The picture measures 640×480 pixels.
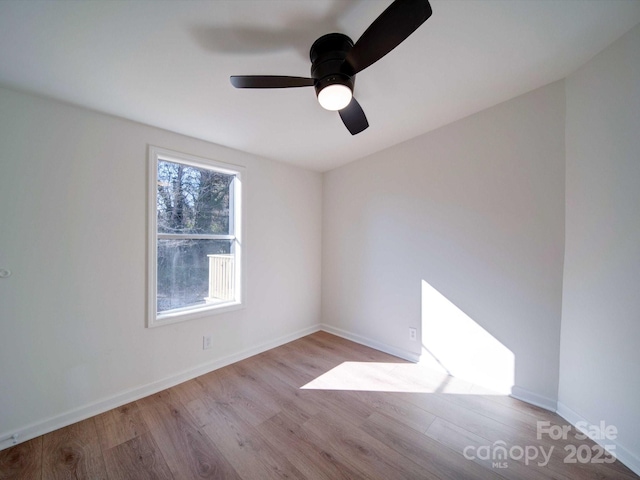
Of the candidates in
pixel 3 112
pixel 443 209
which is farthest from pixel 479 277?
pixel 3 112

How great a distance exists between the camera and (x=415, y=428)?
1.74 m

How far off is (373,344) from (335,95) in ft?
9.01

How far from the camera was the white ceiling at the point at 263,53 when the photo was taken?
1.22 metres

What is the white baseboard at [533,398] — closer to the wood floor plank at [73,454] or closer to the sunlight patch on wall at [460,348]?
the sunlight patch on wall at [460,348]

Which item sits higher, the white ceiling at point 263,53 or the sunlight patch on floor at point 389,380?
the white ceiling at point 263,53

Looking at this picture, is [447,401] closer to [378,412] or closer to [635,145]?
[378,412]

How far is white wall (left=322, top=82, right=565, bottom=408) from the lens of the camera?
192cm

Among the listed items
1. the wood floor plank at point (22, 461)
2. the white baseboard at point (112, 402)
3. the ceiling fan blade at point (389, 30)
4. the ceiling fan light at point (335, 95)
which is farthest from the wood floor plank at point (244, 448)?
the ceiling fan blade at point (389, 30)

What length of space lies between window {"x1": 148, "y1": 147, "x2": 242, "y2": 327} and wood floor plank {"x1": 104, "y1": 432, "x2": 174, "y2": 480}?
2.80 feet

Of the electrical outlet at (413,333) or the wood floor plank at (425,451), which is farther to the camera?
the electrical outlet at (413,333)

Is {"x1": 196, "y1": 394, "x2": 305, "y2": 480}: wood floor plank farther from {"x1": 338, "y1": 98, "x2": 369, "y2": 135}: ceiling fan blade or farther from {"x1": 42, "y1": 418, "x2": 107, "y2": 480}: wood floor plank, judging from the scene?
{"x1": 338, "y1": 98, "x2": 369, "y2": 135}: ceiling fan blade

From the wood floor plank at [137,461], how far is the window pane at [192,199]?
1586 mm

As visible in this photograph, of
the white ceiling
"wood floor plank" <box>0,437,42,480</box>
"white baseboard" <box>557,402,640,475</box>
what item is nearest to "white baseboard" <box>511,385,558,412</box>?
"white baseboard" <box>557,402,640,475</box>

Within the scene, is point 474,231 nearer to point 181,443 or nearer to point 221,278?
point 221,278
